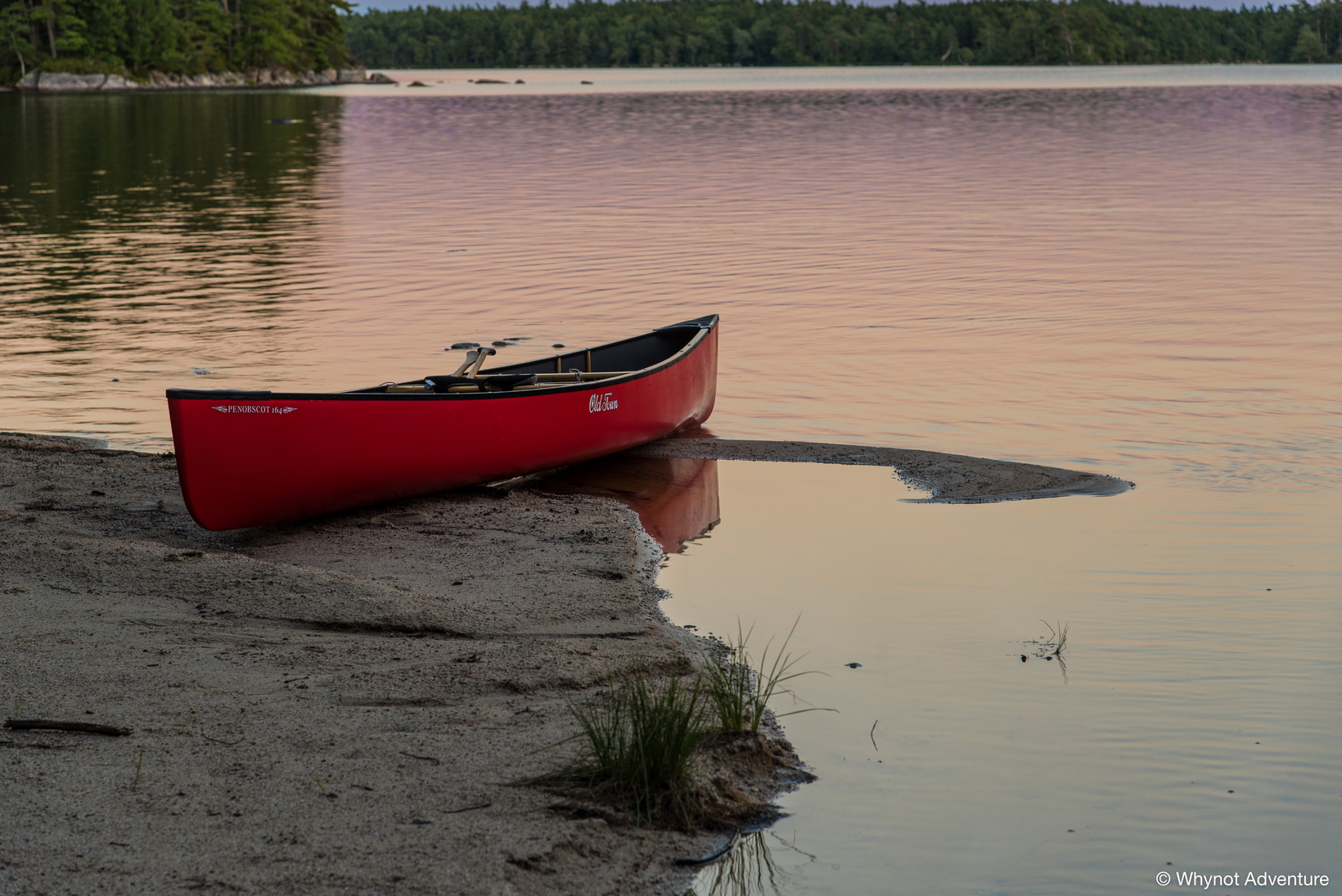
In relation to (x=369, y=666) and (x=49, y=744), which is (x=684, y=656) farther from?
(x=49, y=744)

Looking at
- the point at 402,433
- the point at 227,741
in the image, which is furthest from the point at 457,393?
the point at 227,741

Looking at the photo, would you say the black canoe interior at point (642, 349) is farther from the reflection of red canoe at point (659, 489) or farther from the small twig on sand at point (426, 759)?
the small twig on sand at point (426, 759)

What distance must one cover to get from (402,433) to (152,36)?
350 ft

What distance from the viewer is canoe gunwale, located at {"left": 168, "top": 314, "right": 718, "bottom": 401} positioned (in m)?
7.38

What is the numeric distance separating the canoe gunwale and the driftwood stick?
2.64m

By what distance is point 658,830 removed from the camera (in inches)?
176

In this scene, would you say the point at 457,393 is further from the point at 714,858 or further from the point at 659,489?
the point at 714,858

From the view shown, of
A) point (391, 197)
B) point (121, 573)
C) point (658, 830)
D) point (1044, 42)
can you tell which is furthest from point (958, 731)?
point (1044, 42)

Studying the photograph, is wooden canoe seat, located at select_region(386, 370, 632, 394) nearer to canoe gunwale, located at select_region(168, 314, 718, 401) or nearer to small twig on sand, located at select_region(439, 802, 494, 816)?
canoe gunwale, located at select_region(168, 314, 718, 401)

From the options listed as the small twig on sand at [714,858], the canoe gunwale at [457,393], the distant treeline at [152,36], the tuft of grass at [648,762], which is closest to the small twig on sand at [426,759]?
the tuft of grass at [648,762]

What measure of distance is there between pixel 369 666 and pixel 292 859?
1.59m

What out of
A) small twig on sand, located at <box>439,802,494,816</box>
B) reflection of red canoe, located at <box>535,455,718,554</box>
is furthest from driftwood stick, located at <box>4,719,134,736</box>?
reflection of red canoe, located at <box>535,455,718,554</box>

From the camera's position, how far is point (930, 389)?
466 inches

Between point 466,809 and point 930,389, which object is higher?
point 930,389
